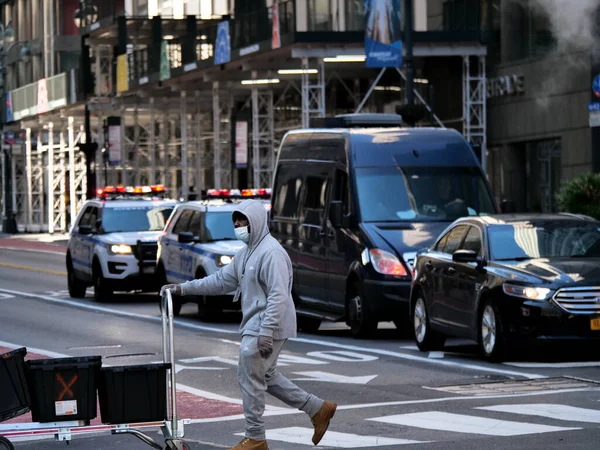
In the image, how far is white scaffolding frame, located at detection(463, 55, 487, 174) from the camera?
3854 centimetres

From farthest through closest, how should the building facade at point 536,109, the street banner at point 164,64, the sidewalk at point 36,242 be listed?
1. the sidewalk at point 36,242
2. the street banner at point 164,64
3. the building facade at point 536,109

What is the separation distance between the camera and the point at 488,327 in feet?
54.6

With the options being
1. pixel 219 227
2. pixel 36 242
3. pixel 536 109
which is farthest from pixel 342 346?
pixel 36 242

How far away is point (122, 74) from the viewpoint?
5506cm

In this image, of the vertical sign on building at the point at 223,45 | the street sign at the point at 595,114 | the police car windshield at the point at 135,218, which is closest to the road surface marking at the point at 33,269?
the vertical sign on building at the point at 223,45

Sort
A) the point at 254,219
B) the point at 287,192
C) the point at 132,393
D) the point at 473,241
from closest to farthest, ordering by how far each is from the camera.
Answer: the point at 132,393
the point at 254,219
the point at 473,241
the point at 287,192

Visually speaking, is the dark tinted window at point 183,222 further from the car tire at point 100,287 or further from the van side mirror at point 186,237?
the car tire at point 100,287

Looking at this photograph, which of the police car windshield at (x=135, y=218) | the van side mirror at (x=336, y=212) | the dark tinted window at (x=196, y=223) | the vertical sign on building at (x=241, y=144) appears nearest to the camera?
the van side mirror at (x=336, y=212)

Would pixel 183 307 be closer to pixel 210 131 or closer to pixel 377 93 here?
pixel 377 93

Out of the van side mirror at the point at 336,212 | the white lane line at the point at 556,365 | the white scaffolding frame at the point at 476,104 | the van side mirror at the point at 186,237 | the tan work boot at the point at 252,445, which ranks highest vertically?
the white scaffolding frame at the point at 476,104

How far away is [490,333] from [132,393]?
7.58 metres

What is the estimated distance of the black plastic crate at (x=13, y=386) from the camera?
9.37 m

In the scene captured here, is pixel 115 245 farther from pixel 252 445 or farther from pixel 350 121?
pixel 252 445

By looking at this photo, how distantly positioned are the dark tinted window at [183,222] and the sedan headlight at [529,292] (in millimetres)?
9764
